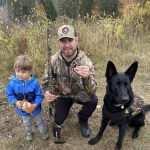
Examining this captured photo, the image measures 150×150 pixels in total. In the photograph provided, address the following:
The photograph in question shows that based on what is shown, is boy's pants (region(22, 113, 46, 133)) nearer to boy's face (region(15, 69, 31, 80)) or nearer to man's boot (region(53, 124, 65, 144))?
man's boot (region(53, 124, 65, 144))

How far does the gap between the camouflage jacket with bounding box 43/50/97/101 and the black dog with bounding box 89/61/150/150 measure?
0.88 ft

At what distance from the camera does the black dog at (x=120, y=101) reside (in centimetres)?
359

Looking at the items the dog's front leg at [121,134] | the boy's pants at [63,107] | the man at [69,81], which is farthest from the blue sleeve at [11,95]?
the dog's front leg at [121,134]

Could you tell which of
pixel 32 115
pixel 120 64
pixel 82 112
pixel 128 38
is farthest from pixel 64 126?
pixel 128 38

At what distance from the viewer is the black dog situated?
359 cm

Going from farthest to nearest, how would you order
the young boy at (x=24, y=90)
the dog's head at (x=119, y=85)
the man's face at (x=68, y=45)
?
the man's face at (x=68, y=45) < the young boy at (x=24, y=90) < the dog's head at (x=119, y=85)

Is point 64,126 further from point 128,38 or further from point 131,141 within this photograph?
point 128,38

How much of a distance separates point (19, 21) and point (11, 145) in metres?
4.53

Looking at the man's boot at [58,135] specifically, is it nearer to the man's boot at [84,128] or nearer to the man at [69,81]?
the man at [69,81]

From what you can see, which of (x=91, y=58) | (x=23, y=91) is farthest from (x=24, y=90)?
(x=91, y=58)

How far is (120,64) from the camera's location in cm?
686

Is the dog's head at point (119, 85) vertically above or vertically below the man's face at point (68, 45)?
below

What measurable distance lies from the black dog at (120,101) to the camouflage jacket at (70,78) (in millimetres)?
268

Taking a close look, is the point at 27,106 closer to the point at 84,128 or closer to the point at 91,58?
the point at 84,128
